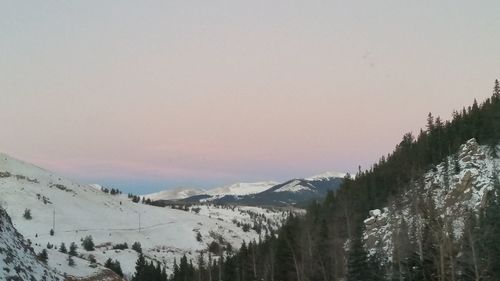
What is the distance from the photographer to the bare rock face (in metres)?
94.3

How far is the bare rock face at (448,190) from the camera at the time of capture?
309ft

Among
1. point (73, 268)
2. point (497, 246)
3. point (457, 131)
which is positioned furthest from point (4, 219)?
point (457, 131)

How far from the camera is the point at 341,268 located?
72500mm

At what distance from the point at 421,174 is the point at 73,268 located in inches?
2882

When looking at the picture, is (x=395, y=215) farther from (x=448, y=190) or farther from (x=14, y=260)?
(x=14, y=260)

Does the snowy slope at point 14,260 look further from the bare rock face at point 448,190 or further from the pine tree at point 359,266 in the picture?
the bare rock face at point 448,190

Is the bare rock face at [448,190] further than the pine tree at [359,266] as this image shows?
Yes

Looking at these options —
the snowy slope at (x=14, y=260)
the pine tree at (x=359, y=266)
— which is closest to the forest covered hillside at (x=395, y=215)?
the pine tree at (x=359, y=266)

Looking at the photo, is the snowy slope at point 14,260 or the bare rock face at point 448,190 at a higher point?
the bare rock face at point 448,190

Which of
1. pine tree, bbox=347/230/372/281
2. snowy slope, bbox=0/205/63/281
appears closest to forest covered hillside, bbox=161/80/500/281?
pine tree, bbox=347/230/372/281

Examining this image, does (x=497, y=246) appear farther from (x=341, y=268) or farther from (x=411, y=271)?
(x=341, y=268)

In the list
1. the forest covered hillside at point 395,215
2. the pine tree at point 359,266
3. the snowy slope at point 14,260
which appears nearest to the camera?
the snowy slope at point 14,260

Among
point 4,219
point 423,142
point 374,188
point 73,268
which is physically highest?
point 423,142

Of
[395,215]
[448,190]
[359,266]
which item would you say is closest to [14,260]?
[359,266]
